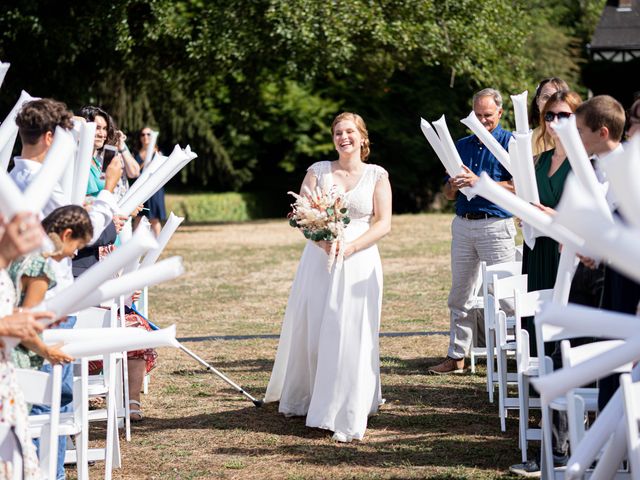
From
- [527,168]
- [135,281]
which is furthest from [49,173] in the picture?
[527,168]

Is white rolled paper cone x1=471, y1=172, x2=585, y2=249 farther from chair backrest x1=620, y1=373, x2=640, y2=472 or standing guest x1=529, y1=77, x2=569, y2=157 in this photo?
standing guest x1=529, y1=77, x2=569, y2=157

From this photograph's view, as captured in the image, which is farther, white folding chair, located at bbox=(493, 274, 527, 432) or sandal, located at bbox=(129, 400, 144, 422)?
sandal, located at bbox=(129, 400, 144, 422)

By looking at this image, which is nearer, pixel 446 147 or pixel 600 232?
pixel 600 232

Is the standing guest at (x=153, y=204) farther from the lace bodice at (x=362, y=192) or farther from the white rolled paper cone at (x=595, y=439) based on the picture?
the white rolled paper cone at (x=595, y=439)

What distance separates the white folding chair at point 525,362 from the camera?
17.9 ft

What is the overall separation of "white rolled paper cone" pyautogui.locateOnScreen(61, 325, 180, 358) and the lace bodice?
2992 millimetres

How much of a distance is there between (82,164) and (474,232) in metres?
3.74

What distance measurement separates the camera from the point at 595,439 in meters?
3.70

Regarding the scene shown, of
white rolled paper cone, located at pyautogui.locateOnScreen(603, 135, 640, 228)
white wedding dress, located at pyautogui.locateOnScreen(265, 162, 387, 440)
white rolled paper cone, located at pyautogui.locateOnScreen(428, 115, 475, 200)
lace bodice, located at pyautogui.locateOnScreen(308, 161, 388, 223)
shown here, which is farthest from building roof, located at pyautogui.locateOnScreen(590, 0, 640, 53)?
white rolled paper cone, located at pyautogui.locateOnScreen(603, 135, 640, 228)

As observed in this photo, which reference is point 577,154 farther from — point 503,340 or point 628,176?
point 503,340

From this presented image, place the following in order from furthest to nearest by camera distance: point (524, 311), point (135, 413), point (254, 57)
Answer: point (254, 57) < point (135, 413) < point (524, 311)

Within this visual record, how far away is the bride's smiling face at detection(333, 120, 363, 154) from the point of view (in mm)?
6871

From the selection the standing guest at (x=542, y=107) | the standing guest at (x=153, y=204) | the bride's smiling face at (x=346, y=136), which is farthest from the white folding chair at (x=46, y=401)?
the standing guest at (x=153, y=204)

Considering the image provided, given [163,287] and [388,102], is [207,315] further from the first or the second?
[388,102]
